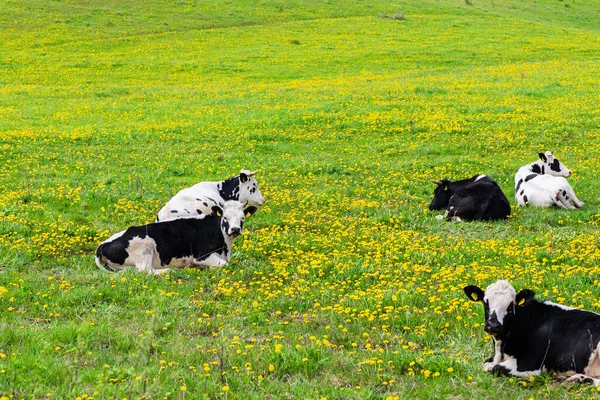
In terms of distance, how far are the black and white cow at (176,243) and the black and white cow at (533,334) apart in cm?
556

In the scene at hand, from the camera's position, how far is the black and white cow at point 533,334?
7.56 meters

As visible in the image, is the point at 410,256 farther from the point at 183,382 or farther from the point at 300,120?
the point at 300,120

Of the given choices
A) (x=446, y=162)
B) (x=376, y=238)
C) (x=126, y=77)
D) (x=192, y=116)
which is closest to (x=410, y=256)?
(x=376, y=238)

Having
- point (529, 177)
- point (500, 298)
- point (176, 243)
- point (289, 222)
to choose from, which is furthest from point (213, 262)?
point (529, 177)

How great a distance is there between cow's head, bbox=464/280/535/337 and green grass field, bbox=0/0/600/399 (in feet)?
1.77

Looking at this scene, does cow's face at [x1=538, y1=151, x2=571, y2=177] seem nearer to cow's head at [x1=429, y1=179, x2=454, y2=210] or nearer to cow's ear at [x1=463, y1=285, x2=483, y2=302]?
cow's head at [x1=429, y1=179, x2=454, y2=210]

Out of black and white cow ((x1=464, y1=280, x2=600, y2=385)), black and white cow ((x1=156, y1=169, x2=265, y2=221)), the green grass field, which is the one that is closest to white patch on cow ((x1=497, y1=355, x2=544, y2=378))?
black and white cow ((x1=464, y1=280, x2=600, y2=385))

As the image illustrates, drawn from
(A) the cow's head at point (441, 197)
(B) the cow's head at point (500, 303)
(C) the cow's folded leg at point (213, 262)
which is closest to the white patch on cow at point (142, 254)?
(C) the cow's folded leg at point (213, 262)

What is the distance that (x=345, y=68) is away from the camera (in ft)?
167

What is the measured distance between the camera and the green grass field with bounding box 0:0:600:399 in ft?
25.4

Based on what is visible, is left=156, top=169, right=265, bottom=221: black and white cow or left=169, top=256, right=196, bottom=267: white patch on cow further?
left=156, top=169, right=265, bottom=221: black and white cow

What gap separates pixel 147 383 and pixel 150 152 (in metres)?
17.8

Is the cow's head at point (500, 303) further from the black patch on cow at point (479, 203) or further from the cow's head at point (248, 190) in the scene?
the cow's head at point (248, 190)

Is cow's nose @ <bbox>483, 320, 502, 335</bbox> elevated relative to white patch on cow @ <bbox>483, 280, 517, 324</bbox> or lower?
lower
